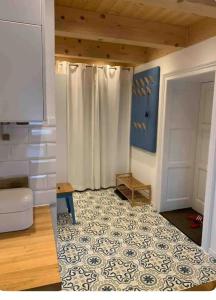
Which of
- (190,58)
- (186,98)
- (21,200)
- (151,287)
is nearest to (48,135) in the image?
(21,200)

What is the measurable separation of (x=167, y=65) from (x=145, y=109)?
29.1 inches

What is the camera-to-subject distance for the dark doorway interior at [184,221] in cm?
266

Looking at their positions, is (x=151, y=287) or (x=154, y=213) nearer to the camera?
(x=151, y=287)

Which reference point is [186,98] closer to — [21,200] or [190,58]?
[190,58]

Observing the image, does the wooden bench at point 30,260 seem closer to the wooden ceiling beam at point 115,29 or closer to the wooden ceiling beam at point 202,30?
the wooden ceiling beam at point 115,29

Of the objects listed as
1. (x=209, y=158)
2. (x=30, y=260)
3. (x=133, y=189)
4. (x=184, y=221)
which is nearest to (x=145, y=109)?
(x=133, y=189)

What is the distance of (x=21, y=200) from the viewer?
117 cm

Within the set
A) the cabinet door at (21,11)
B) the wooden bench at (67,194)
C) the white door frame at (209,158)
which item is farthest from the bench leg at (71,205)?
the cabinet door at (21,11)

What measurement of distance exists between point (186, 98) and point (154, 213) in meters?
1.67

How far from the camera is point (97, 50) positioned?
10.5 ft

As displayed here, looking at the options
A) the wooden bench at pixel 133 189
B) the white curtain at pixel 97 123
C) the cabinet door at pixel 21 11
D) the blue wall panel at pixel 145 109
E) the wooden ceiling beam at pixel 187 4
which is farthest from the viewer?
the white curtain at pixel 97 123

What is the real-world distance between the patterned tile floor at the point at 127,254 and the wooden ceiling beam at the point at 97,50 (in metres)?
2.20

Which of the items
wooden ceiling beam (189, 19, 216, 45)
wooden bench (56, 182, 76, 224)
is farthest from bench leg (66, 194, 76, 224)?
wooden ceiling beam (189, 19, 216, 45)

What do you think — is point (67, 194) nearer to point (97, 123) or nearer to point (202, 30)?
point (97, 123)
